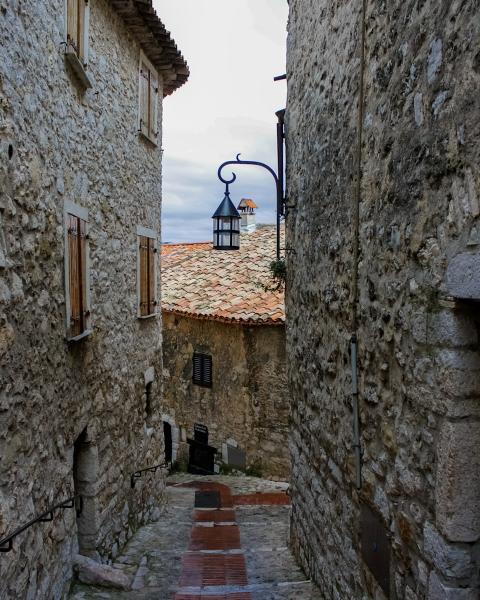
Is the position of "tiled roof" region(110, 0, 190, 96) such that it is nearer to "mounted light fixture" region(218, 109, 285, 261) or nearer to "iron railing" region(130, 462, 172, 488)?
"mounted light fixture" region(218, 109, 285, 261)

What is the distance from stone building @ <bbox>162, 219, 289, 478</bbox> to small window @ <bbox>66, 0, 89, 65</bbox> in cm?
520

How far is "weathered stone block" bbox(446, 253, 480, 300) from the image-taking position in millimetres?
2141

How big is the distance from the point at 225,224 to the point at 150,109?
6.59 ft

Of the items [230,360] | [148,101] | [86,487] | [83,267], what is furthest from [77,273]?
[230,360]

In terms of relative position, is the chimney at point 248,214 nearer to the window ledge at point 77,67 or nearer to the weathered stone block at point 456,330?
the window ledge at point 77,67

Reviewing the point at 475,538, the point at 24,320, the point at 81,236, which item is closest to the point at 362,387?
the point at 475,538

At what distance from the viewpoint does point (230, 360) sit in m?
11.3

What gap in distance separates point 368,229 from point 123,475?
4641mm

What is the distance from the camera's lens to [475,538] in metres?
2.39

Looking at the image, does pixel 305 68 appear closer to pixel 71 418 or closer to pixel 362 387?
pixel 362 387

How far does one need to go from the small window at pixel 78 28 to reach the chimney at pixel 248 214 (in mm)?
15455

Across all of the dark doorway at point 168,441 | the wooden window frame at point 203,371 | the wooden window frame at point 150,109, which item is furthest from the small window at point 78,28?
the dark doorway at point 168,441

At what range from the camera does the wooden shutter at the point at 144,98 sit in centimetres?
728

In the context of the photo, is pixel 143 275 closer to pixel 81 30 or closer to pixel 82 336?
pixel 82 336
